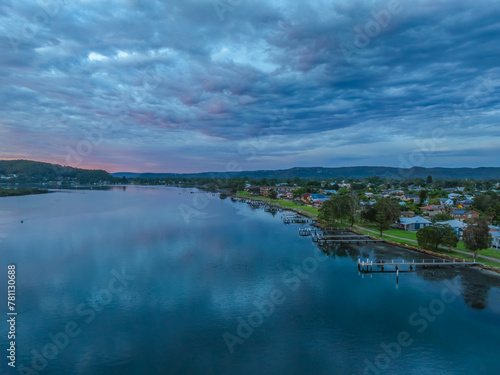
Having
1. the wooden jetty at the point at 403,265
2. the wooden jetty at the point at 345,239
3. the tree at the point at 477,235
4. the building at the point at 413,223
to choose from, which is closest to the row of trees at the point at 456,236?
the tree at the point at 477,235

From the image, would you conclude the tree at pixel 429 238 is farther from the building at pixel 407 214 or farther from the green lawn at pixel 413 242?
the building at pixel 407 214

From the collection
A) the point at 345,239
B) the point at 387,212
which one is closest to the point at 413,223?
the point at 387,212

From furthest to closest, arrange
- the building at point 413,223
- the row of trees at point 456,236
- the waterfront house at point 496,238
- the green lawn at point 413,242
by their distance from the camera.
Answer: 1. the building at point 413,223
2. the waterfront house at point 496,238
3. the green lawn at point 413,242
4. the row of trees at point 456,236

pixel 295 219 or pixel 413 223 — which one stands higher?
pixel 413 223

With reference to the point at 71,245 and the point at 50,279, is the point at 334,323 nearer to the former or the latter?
the point at 50,279

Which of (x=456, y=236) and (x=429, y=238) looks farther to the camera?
(x=429, y=238)

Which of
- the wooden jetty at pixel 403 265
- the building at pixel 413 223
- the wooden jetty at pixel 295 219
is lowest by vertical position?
the wooden jetty at pixel 295 219

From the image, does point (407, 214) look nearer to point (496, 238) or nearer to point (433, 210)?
point (433, 210)
